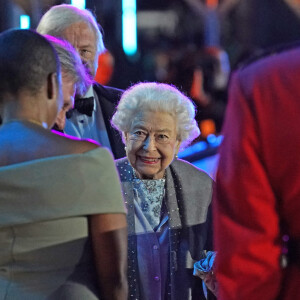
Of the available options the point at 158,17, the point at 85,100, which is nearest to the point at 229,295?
the point at 85,100

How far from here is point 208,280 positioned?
10.8ft

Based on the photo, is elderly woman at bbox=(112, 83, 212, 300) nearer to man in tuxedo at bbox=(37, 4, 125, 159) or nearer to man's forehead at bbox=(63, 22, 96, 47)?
man in tuxedo at bbox=(37, 4, 125, 159)

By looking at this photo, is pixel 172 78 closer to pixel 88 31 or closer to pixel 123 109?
pixel 88 31

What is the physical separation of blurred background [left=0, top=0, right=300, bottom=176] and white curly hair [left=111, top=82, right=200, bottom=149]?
41 centimetres

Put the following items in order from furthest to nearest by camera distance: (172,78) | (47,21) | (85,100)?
(172,78) < (47,21) < (85,100)

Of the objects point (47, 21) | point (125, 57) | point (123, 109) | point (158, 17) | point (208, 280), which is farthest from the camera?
point (158, 17)

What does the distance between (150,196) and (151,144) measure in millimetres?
244

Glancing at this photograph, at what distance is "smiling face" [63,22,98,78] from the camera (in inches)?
168

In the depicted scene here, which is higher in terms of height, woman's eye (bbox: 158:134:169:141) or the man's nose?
woman's eye (bbox: 158:134:169:141)

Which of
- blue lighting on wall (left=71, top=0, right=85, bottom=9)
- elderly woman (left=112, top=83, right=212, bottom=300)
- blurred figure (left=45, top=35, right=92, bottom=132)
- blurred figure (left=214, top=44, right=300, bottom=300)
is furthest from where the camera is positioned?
blue lighting on wall (left=71, top=0, right=85, bottom=9)

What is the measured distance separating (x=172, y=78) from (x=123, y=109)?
7.40 meters

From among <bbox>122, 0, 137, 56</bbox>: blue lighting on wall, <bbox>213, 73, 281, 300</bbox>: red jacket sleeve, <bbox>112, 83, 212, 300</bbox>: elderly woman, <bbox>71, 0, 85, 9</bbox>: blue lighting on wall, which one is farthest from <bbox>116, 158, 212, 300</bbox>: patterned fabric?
<bbox>122, 0, 137, 56</bbox>: blue lighting on wall

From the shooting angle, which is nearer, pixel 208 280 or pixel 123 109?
pixel 208 280

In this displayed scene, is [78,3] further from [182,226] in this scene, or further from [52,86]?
[52,86]
